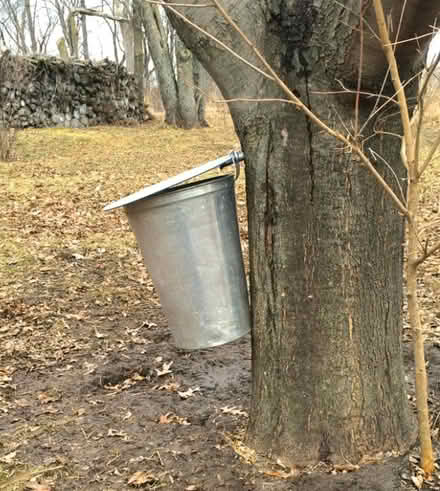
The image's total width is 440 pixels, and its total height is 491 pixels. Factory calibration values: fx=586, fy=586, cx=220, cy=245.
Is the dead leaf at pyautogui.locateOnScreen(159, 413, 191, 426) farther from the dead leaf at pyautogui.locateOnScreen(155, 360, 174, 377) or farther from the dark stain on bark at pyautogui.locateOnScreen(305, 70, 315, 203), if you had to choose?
the dark stain on bark at pyautogui.locateOnScreen(305, 70, 315, 203)

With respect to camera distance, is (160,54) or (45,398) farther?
(160,54)

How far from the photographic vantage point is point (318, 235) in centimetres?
238

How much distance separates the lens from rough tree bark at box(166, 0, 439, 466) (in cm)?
223

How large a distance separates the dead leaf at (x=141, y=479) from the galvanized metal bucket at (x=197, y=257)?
598 mm

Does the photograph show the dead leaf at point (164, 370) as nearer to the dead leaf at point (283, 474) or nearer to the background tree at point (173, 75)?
the dead leaf at point (283, 474)

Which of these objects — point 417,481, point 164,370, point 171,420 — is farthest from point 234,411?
point 417,481

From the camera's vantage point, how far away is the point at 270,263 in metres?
2.49

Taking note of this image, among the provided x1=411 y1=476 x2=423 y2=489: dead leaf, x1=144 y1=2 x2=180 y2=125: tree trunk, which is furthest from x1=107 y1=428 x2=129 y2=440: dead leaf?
x1=144 y1=2 x2=180 y2=125: tree trunk

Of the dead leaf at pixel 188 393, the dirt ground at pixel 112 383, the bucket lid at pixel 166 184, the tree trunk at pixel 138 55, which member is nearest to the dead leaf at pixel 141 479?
the dirt ground at pixel 112 383

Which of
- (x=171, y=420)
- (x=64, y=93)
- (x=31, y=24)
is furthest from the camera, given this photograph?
(x=31, y=24)

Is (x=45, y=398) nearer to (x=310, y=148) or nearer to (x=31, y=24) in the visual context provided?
(x=310, y=148)

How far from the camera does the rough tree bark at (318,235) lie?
223 cm

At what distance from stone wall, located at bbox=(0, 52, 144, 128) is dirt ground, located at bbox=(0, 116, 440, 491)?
9190 millimetres

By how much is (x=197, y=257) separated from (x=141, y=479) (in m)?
1.02
